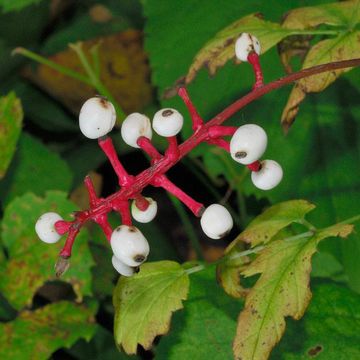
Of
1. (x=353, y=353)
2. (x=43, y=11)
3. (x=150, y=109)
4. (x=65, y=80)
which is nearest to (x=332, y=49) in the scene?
(x=353, y=353)

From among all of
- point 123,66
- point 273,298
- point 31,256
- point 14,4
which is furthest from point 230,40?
point 123,66

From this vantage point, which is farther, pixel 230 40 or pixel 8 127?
pixel 8 127

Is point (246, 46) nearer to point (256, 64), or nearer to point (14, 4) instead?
point (256, 64)

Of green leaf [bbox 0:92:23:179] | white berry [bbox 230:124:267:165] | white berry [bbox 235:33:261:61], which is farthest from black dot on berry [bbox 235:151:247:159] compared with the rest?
green leaf [bbox 0:92:23:179]

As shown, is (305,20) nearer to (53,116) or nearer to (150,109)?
(150,109)

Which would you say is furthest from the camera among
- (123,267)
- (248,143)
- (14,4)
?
(14,4)
